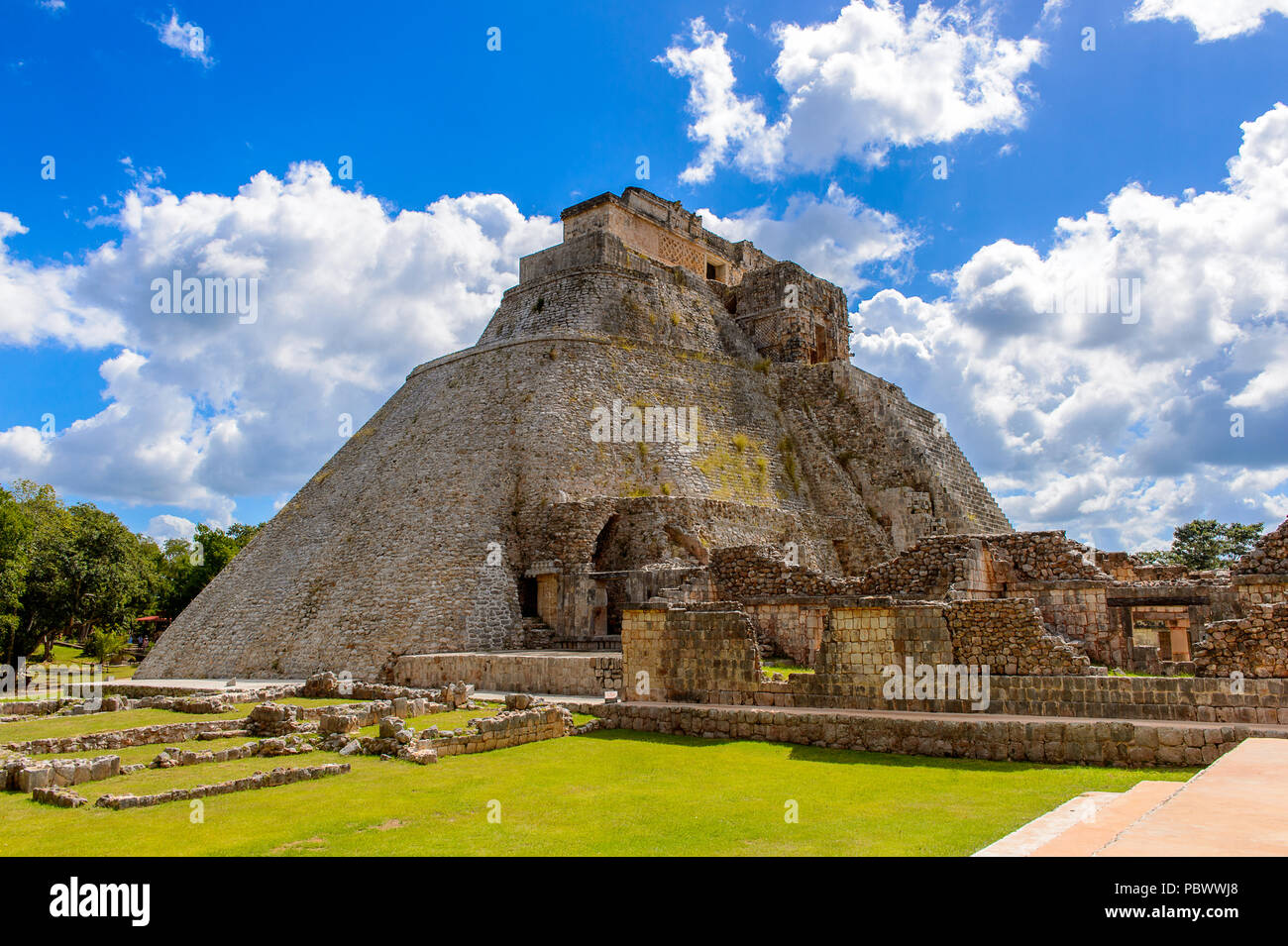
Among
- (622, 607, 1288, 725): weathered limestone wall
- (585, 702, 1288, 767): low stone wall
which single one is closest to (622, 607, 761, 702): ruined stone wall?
(622, 607, 1288, 725): weathered limestone wall

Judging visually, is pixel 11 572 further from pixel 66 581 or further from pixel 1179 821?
pixel 1179 821

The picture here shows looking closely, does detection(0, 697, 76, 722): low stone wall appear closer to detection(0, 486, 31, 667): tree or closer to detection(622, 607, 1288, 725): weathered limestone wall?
detection(622, 607, 1288, 725): weathered limestone wall

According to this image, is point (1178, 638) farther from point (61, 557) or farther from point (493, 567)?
point (61, 557)

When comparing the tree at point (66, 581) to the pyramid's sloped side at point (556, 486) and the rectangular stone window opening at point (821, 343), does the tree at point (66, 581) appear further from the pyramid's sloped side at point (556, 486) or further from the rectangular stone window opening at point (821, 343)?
the rectangular stone window opening at point (821, 343)

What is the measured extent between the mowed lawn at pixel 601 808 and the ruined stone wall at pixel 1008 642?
7.24 feet

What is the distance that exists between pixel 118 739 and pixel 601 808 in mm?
8736

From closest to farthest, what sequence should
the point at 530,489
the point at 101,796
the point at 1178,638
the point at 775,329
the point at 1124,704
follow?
the point at 101,796 < the point at 1124,704 < the point at 1178,638 < the point at 530,489 < the point at 775,329

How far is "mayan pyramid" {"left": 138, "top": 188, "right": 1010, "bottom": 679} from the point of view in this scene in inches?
879

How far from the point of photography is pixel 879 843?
5.75 m

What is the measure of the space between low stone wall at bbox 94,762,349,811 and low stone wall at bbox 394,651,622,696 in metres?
6.81

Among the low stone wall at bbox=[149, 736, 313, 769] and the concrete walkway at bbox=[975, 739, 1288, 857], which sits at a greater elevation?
the concrete walkway at bbox=[975, 739, 1288, 857]

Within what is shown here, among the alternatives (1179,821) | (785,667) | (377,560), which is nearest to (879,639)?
(785,667)

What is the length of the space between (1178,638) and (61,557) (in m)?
41.9

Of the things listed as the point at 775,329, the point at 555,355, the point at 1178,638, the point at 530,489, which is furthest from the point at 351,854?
the point at 775,329
